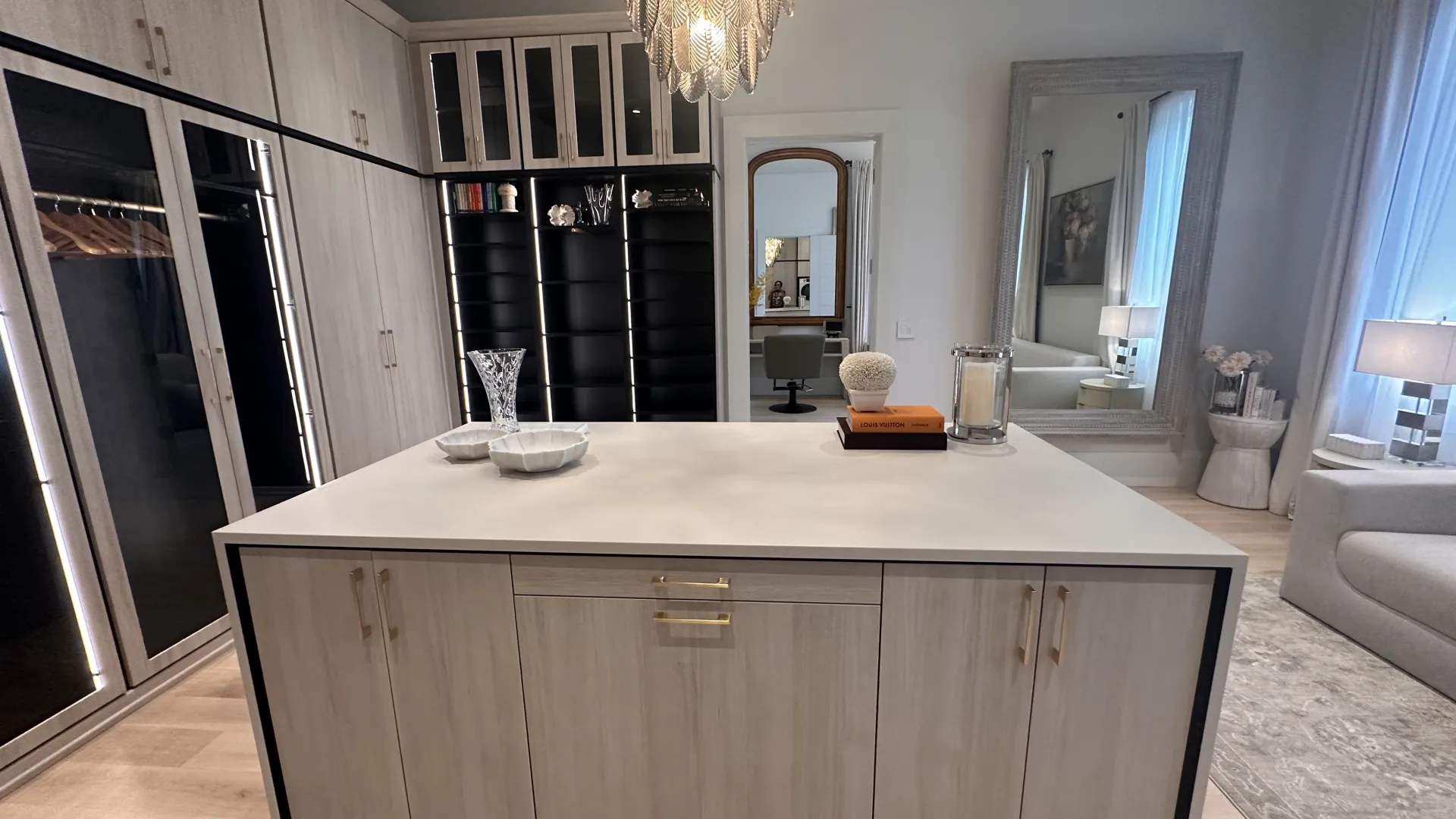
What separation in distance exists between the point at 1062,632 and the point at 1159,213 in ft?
11.5

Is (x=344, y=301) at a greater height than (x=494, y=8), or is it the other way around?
A: (x=494, y=8)

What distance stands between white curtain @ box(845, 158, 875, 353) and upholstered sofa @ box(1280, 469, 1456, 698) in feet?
13.8

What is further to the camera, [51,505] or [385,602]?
[51,505]

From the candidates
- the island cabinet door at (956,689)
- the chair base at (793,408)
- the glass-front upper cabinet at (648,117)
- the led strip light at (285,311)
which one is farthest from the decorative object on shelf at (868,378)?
the chair base at (793,408)

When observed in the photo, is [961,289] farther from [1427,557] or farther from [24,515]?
[24,515]

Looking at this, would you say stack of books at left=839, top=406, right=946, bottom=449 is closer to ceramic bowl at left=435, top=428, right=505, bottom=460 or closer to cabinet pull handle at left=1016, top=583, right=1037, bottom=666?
cabinet pull handle at left=1016, top=583, right=1037, bottom=666

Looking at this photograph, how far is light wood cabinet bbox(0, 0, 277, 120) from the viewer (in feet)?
5.41

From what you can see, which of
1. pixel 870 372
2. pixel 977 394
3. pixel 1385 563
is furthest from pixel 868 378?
pixel 1385 563

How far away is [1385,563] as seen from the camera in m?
1.96

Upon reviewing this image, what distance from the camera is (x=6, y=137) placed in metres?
1.58

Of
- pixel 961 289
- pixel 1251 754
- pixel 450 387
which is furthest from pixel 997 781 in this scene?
pixel 450 387

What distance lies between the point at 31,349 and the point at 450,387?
219cm

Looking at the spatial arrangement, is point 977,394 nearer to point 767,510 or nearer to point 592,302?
point 767,510

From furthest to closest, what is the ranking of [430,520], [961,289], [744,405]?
1. [744,405]
2. [961,289]
3. [430,520]
